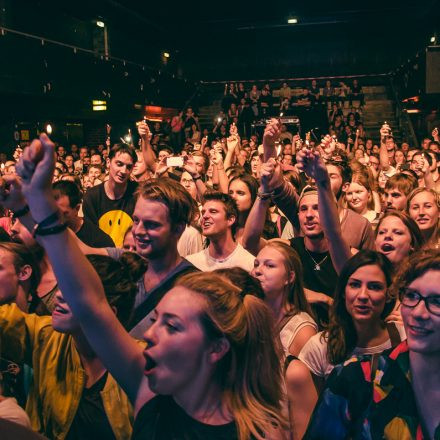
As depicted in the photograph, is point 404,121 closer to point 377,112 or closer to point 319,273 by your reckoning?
point 377,112

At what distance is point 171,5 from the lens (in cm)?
2169

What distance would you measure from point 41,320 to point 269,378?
3.35ft

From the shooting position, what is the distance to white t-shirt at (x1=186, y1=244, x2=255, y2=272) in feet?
12.7

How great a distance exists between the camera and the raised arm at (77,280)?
1.72m

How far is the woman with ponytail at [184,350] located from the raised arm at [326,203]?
1339mm

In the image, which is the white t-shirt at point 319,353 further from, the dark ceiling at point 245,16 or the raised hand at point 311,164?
the dark ceiling at point 245,16

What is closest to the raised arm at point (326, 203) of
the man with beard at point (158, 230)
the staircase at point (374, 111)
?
the man with beard at point (158, 230)

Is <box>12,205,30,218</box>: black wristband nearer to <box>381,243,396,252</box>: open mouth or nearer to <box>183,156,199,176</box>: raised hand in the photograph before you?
<box>381,243,396,252</box>: open mouth

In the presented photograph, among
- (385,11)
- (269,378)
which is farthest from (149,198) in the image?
(385,11)

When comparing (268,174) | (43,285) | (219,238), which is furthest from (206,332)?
(219,238)

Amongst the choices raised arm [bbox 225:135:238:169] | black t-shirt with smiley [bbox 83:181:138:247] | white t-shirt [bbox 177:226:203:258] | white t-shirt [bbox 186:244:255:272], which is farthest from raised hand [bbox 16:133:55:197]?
raised arm [bbox 225:135:238:169]

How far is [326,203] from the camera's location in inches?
127

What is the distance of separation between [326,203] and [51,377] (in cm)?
161

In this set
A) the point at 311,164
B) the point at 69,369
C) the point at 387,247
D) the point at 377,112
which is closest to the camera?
the point at 69,369
